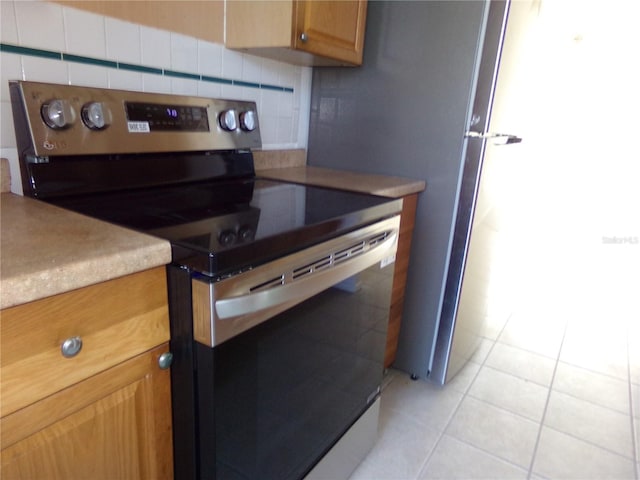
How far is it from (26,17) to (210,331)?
85 cm

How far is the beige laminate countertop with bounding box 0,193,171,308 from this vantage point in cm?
56

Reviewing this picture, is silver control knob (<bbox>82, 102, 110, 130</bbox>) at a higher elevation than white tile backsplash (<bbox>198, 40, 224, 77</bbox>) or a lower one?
lower

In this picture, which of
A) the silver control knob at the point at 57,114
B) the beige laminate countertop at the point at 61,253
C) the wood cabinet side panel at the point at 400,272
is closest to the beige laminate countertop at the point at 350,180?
the wood cabinet side panel at the point at 400,272

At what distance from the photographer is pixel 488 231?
1833 mm

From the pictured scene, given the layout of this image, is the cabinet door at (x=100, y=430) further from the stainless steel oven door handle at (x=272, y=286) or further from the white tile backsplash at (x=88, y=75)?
the white tile backsplash at (x=88, y=75)

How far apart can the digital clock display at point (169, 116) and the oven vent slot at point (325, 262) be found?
1.99ft

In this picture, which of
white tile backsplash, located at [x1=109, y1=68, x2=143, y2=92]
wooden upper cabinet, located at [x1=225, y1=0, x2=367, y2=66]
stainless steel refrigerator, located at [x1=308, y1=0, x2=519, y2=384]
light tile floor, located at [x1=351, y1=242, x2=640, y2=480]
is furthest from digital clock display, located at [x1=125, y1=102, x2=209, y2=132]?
light tile floor, located at [x1=351, y1=242, x2=640, y2=480]

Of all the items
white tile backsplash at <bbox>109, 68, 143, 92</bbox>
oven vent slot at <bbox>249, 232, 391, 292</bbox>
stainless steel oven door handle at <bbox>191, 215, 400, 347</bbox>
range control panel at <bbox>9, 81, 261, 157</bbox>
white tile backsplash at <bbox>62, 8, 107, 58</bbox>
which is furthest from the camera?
white tile backsplash at <bbox>109, 68, 143, 92</bbox>

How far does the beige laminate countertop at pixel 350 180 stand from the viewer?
1447 mm

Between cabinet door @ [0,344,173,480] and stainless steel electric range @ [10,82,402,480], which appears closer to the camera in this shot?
cabinet door @ [0,344,173,480]

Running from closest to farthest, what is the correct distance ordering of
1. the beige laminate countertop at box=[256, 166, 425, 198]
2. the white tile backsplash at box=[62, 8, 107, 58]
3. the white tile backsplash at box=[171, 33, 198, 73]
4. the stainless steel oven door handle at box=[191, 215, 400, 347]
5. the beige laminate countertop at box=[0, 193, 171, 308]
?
the beige laminate countertop at box=[0, 193, 171, 308] < the stainless steel oven door handle at box=[191, 215, 400, 347] < the white tile backsplash at box=[62, 8, 107, 58] < the white tile backsplash at box=[171, 33, 198, 73] < the beige laminate countertop at box=[256, 166, 425, 198]

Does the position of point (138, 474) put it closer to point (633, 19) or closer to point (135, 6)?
point (135, 6)

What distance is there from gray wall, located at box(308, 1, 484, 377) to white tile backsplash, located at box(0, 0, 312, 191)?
234 millimetres

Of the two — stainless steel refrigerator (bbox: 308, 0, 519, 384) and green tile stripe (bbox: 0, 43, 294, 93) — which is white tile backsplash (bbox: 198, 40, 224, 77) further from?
stainless steel refrigerator (bbox: 308, 0, 519, 384)
